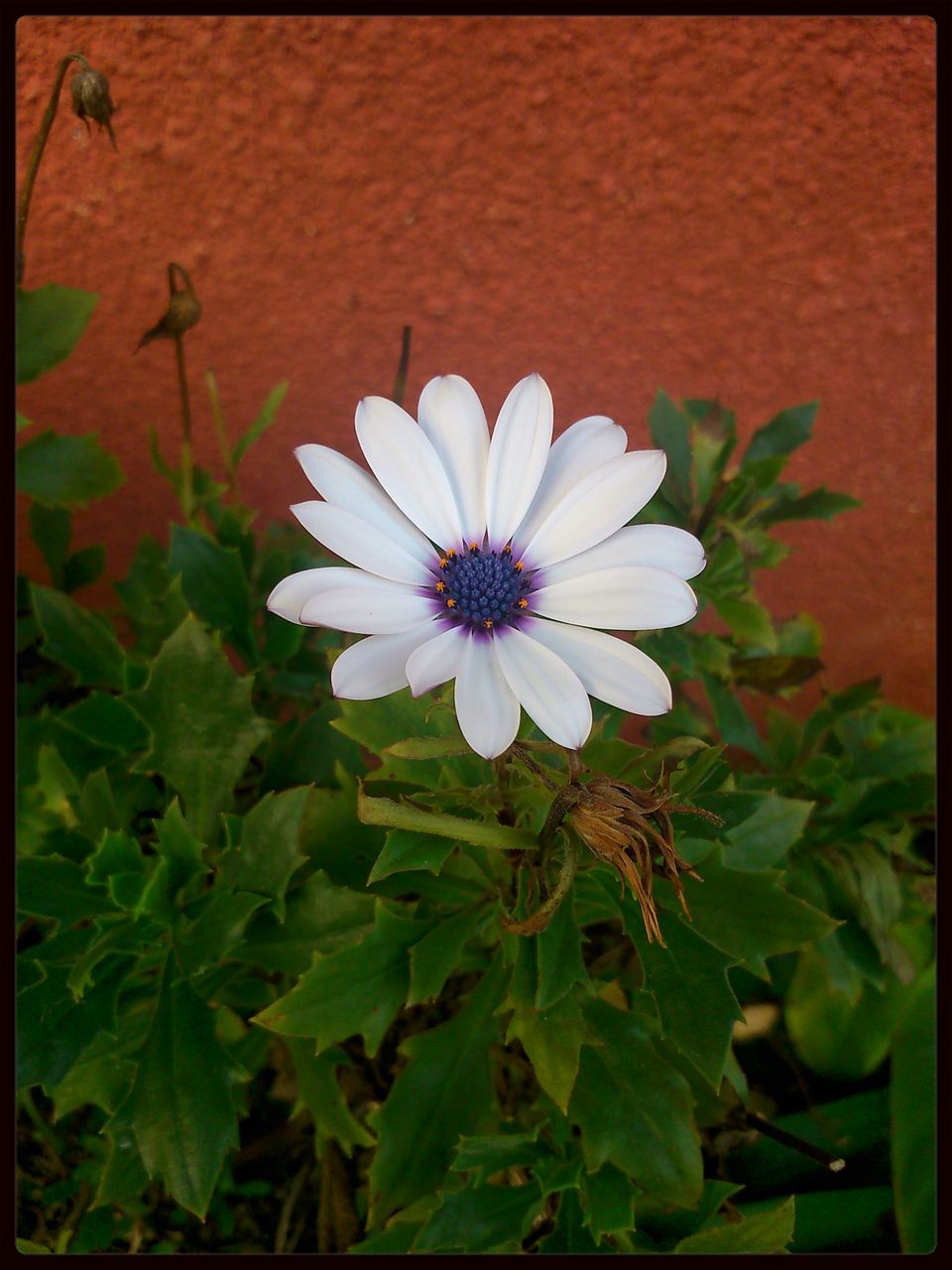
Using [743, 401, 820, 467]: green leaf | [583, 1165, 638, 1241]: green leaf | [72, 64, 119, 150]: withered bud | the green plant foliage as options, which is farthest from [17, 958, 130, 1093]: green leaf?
[743, 401, 820, 467]: green leaf

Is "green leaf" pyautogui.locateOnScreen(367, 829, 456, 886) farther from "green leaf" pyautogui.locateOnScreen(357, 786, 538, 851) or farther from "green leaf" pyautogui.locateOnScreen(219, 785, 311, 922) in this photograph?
"green leaf" pyautogui.locateOnScreen(219, 785, 311, 922)

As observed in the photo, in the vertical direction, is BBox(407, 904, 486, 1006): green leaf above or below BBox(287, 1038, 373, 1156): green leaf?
above

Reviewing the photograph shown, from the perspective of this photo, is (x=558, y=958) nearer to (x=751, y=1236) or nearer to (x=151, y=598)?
(x=751, y=1236)

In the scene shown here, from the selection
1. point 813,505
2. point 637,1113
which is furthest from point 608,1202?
point 813,505

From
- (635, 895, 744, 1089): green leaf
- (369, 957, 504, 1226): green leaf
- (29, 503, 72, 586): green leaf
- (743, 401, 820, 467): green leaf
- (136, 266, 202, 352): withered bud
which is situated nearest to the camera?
(635, 895, 744, 1089): green leaf

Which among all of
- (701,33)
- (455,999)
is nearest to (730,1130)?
(455,999)

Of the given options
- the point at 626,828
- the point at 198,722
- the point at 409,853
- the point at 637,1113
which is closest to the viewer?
the point at 626,828
